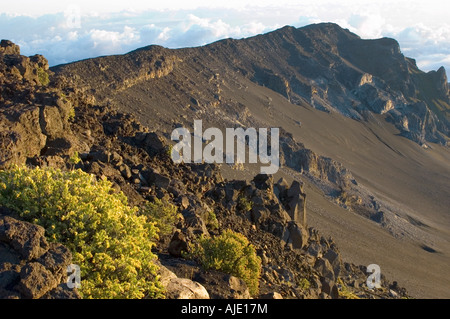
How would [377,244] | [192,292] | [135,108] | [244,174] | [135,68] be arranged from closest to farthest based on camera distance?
[192,292] → [377,244] → [244,174] → [135,108] → [135,68]

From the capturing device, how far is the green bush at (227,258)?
32.9 feet

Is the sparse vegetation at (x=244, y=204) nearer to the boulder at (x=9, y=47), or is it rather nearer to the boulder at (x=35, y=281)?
the boulder at (x=35, y=281)

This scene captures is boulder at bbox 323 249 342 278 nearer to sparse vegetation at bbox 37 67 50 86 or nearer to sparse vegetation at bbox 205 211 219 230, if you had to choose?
sparse vegetation at bbox 205 211 219 230

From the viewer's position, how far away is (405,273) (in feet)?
116

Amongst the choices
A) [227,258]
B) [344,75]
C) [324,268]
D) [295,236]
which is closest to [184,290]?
[227,258]

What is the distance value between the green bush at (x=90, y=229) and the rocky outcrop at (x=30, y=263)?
30 centimetres

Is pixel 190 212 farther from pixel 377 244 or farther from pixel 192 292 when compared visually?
pixel 377 244

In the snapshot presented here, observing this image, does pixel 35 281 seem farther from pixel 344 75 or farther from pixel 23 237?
pixel 344 75

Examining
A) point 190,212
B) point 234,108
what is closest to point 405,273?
point 190,212

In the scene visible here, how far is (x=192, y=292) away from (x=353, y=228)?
37.5 metres

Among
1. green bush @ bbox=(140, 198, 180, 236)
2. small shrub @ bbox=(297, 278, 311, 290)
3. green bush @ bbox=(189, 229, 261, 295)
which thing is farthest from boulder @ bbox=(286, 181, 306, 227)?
green bush @ bbox=(189, 229, 261, 295)

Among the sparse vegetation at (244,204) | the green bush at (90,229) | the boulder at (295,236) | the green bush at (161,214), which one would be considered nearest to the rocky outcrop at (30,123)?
the green bush at (90,229)

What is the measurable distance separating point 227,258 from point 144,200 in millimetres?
4520

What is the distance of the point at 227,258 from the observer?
33.3 ft
